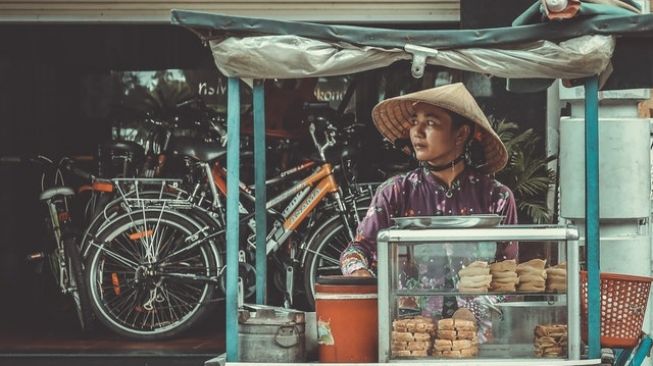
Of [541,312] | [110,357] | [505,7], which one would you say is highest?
[505,7]

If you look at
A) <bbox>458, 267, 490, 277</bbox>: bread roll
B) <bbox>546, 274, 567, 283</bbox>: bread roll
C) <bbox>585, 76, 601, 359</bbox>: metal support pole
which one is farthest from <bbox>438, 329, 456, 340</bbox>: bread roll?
<bbox>585, 76, 601, 359</bbox>: metal support pole

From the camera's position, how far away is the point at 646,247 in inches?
290

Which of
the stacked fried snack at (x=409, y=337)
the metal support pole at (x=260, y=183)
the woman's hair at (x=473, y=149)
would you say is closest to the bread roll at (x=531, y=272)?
the stacked fried snack at (x=409, y=337)

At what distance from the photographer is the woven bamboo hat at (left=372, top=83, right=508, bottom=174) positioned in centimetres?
525

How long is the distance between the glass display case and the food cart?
0.50 ft

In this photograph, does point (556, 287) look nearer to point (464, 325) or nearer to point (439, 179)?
point (464, 325)

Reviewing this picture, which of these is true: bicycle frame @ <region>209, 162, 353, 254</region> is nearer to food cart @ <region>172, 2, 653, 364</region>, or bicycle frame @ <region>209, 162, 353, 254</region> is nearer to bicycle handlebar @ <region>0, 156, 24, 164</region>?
bicycle handlebar @ <region>0, 156, 24, 164</region>

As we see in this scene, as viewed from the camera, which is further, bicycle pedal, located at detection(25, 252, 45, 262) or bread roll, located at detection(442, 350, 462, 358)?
bicycle pedal, located at detection(25, 252, 45, 262)

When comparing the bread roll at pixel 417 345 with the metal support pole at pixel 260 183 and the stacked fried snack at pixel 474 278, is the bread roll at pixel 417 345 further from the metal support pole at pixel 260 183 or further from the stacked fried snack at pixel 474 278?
the metal support pole at pixel 260 183

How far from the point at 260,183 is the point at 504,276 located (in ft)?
4.48

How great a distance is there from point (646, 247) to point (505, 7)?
1.96 meters

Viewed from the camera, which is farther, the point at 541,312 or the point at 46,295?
the point at 46,295

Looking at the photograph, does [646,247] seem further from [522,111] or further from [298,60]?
[298,60]

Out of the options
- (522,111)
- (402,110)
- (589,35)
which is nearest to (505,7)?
(522,111)
